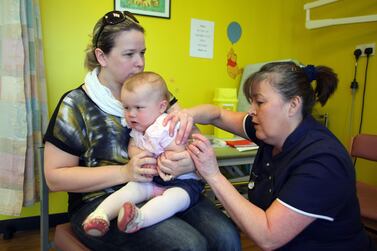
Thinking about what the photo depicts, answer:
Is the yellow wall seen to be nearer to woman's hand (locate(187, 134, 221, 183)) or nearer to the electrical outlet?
the electrical outlet

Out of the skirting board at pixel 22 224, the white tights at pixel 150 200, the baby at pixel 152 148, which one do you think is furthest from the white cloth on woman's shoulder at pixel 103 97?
the skirting board at pixel 22 224

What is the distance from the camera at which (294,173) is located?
99 cm

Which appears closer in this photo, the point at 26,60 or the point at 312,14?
the point at 26,60

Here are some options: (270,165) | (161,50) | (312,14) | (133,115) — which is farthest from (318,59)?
(133,115)

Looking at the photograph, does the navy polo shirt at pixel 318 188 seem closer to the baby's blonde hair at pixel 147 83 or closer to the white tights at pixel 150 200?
the white tights at pixel 150 200

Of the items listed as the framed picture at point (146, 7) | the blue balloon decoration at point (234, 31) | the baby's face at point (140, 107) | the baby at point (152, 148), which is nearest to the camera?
the baby at point (152, 148)

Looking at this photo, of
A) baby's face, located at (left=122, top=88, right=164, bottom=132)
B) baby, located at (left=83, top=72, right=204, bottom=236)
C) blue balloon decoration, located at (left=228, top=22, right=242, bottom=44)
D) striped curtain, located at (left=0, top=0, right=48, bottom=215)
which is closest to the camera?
baby, located at (left=83, top=72, right=204, bottom=236)

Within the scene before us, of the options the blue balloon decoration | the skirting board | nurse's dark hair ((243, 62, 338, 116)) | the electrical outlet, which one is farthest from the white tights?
the electrical outlet

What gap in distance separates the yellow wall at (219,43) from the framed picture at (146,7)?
0.04 meters

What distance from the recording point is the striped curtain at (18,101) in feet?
6.28

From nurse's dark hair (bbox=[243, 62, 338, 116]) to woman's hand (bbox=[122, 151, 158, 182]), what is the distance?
43 cm

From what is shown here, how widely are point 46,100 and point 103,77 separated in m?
1.02

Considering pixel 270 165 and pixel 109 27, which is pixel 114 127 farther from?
pixel 270 165

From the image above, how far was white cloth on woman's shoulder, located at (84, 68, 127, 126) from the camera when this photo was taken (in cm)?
121
